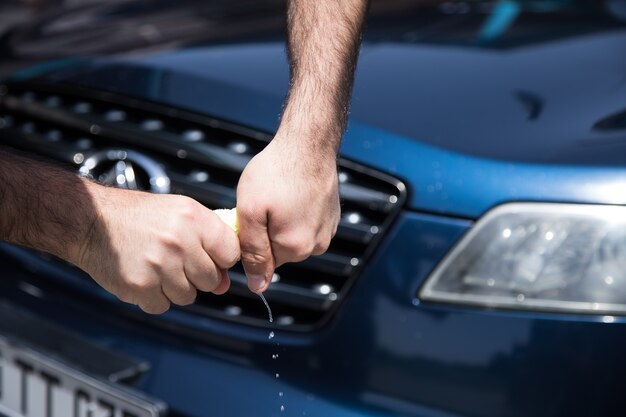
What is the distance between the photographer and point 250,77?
229cm

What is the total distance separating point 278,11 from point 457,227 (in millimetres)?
1278

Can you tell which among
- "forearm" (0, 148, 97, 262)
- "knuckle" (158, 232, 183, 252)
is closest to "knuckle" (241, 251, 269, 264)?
"knuckle" (158, 232, 183, 252)

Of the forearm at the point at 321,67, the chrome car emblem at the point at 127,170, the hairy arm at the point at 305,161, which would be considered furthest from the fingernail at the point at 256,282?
the chrome car emblem at the point at 127,170

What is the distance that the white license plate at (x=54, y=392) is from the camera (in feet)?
6.93

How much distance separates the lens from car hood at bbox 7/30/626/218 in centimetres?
192

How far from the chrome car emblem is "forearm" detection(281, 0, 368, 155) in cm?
54

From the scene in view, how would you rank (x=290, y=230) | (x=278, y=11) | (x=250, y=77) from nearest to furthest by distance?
(x=290, y=230), (x=250, y=77), (x=278, y=11)

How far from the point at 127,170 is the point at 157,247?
86 cm

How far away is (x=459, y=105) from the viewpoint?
6.89ft

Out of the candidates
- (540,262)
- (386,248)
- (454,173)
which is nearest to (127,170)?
(386,248)

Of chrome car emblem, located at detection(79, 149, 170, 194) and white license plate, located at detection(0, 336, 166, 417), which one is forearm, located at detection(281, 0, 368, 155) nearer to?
chrome car emblem, located at detection(79, 149, 170, 194)

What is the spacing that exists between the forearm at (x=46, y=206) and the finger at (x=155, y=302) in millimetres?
128

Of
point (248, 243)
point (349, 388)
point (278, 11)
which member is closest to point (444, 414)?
point (349, 388)

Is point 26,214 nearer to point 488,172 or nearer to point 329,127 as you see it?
point 329,127
